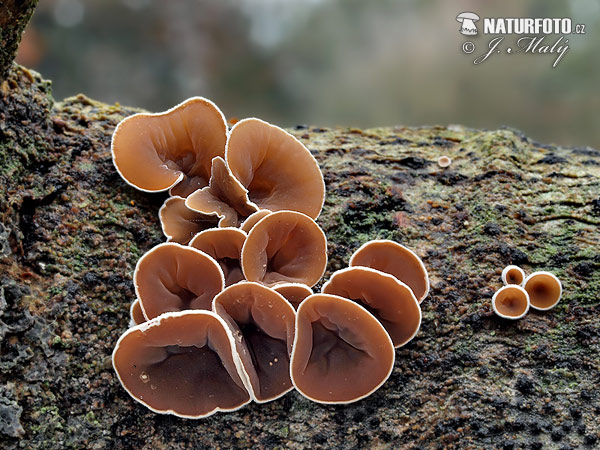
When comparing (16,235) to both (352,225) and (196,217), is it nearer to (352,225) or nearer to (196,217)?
(196,217)

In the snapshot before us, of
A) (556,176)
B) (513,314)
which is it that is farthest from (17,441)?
(556,176)

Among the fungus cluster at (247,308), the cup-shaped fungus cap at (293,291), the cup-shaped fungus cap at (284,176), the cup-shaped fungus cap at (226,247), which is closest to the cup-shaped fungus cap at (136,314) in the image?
the fungus cluster at (247,308)

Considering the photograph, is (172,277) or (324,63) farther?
(324,63)

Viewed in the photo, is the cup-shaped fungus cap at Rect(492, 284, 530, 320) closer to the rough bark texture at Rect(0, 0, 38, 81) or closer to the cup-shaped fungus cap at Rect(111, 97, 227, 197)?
the cup-shaped fungus cap at Rect(111, 97, 227, 197)

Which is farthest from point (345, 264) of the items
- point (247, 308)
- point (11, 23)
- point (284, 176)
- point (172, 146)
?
point (11, 23)

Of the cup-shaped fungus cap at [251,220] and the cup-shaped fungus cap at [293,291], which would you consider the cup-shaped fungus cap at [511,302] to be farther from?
the cup-shaped fungus cap at [251,220]

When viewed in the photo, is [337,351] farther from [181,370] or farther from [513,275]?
[513,275]

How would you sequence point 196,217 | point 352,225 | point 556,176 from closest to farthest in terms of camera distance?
point 196,217
point 352,225
point 556,176
